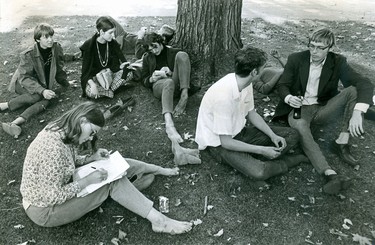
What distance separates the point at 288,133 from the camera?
193 inches

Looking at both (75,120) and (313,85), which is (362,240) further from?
(75,120)

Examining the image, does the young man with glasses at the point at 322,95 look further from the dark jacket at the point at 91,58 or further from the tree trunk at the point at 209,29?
the dark jacket at the point at 91,58

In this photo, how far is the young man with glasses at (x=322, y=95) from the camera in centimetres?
486

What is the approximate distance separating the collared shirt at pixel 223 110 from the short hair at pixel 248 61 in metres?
0.18

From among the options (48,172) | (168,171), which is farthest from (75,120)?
A: (168,171)

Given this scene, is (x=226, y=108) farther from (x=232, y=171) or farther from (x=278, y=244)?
(x=278, y=244)

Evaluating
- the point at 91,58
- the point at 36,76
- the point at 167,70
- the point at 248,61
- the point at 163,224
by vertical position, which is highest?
the point at 248,61

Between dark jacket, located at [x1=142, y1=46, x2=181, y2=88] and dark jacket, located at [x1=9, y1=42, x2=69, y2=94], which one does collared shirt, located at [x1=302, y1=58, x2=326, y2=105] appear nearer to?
dark jacket, located at [x1=142, y1=46, x2=181, y2=88]

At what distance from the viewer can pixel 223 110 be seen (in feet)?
14.2

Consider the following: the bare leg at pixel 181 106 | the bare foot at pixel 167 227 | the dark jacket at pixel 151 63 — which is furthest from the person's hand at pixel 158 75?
the bare foot at pixel 167 227

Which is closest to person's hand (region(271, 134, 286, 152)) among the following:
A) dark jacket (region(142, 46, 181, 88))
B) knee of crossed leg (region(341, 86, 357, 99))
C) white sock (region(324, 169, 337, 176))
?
white sock (region(324, 169, 337, 176))

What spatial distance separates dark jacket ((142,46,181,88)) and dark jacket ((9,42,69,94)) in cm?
147

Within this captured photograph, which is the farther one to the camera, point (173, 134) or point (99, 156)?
point (173, 134)

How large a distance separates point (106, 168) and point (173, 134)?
1.57m
